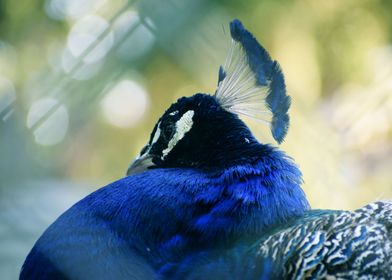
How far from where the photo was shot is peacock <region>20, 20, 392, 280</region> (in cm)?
130

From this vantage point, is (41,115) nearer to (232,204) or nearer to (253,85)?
(232,204)

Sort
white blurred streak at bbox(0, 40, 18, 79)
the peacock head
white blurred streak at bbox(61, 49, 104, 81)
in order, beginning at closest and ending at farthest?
white blurred streak at bbox(61, 49, 104, 81) → the peacock head → white blurred streak at bbox(0, 40, 18, 79)

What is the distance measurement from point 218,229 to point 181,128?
16.2 inches

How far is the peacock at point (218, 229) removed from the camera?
1.30 m

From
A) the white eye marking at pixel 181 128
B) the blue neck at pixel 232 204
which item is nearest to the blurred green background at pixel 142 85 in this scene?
the white eye marking at pixel 181 128

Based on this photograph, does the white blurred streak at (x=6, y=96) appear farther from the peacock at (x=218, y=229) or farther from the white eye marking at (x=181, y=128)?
the white eye marking at (x=181, y=128)

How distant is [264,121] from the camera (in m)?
1.74

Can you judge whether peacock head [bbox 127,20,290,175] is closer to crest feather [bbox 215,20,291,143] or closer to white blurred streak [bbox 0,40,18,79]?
crest feather [bbox 215,20,291,143]

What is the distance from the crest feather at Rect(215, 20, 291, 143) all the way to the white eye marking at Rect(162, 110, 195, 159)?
0.30 feet

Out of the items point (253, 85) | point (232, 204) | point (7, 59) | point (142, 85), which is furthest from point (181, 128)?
point (142, 85)

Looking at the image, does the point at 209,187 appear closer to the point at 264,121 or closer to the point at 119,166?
the point at 264,121

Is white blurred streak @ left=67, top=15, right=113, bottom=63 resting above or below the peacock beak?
above

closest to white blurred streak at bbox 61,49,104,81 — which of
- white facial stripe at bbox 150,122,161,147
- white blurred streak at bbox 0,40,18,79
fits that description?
white facial stripe at bbox 150,122,161,147

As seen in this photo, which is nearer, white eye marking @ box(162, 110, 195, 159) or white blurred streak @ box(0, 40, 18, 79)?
white eye marking @ box(162, 110, 195, 159)
